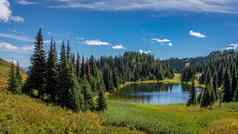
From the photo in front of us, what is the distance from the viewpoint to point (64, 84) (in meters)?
59.2

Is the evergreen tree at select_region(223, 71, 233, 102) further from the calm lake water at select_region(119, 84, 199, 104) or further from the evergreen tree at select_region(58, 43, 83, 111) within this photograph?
the evergreen tree at select_region(58, 43, 83, 111)

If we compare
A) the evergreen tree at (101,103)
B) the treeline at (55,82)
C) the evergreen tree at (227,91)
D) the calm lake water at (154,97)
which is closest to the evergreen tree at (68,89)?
the treeline at (55,82)

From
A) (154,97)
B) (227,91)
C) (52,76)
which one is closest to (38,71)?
(52,76)

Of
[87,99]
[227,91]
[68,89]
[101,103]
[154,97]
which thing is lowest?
[154,97]

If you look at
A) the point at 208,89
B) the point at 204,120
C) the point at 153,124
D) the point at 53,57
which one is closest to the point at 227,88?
the point at 208,89

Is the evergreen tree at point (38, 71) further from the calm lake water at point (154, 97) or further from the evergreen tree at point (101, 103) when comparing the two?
the calm lake water at point (154, 97)


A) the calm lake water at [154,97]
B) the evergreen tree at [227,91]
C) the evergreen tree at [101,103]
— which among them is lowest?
the calm lake water at [154,97]

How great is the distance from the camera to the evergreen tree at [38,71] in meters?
A: 62.3

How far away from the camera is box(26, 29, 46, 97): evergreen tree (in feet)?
204

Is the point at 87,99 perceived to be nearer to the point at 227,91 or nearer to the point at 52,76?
the point at 52,76

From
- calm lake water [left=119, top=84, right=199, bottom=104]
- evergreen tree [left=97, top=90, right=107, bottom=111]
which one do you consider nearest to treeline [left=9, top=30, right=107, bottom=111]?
evergreen tree [left=97, top=90, right=107, bottom=111]

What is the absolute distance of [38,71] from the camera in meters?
63.3

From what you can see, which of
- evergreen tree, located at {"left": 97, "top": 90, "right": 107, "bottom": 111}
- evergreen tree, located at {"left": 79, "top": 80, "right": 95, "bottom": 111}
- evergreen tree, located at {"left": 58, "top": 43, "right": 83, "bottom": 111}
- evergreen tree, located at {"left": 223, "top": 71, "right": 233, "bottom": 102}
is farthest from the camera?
evergreen tree, located at {"left": 223, "top": 71, "right": 233, "bottom": 102}

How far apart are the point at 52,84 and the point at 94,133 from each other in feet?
109
